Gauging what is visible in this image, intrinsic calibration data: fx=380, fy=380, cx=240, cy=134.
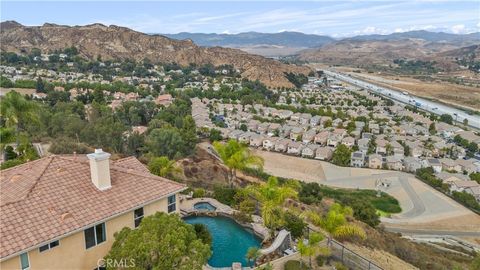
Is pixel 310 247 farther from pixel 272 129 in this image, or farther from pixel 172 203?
pixel 272 129

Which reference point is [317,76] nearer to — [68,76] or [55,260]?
[68,76]

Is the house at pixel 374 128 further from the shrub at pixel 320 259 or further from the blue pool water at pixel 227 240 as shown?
the shrub at pixel 320 259

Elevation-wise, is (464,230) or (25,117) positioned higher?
(25,117)

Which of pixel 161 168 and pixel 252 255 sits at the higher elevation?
pixel 161 168

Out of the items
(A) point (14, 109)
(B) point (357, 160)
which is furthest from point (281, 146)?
(A) point (14, 109)

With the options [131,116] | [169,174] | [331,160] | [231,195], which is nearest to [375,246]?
[231,195]

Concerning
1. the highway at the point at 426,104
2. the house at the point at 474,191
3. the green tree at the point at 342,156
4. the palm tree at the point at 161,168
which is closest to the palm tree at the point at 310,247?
the palm tree at the point at 161,168
